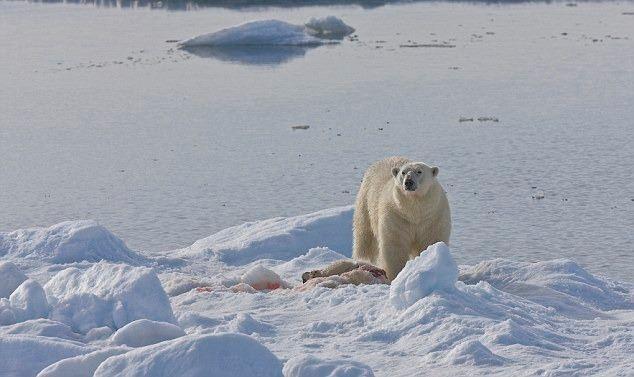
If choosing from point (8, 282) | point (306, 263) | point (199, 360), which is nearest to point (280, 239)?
point (306, 263)

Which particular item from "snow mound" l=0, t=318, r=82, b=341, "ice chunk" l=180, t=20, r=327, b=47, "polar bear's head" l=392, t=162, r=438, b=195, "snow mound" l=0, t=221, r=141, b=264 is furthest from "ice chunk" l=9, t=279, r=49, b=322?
"ice chunk" l=180, t=20, r=327, b=47

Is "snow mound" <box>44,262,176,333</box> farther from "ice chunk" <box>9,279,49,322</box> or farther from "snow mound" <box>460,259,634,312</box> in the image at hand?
"snow mound" <box>460,259,634,312</box>

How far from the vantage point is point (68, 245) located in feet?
35.0

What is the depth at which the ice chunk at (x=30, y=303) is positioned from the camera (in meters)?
7.74

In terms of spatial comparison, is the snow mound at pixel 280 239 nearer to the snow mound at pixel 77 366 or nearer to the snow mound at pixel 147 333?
the snow mound at pixel 147 333

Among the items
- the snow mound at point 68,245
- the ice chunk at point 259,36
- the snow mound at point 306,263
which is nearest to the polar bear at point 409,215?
the snow mound at point 306,263

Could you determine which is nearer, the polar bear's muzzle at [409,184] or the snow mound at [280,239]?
the polar bear's muzzle at [409,184]

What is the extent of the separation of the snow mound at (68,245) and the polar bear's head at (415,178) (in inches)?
115

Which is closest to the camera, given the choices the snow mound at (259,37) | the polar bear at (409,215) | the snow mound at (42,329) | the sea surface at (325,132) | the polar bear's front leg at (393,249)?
the snow mound at (42,329)

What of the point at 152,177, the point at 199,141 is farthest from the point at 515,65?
the point at 152,177

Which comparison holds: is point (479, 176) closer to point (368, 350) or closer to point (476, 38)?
point (368, 350)

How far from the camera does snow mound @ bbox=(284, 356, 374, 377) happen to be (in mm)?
6293

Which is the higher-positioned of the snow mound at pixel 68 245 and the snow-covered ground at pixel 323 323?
the snow-covered ground at pixel 323 323

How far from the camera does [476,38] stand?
36.5 meters
